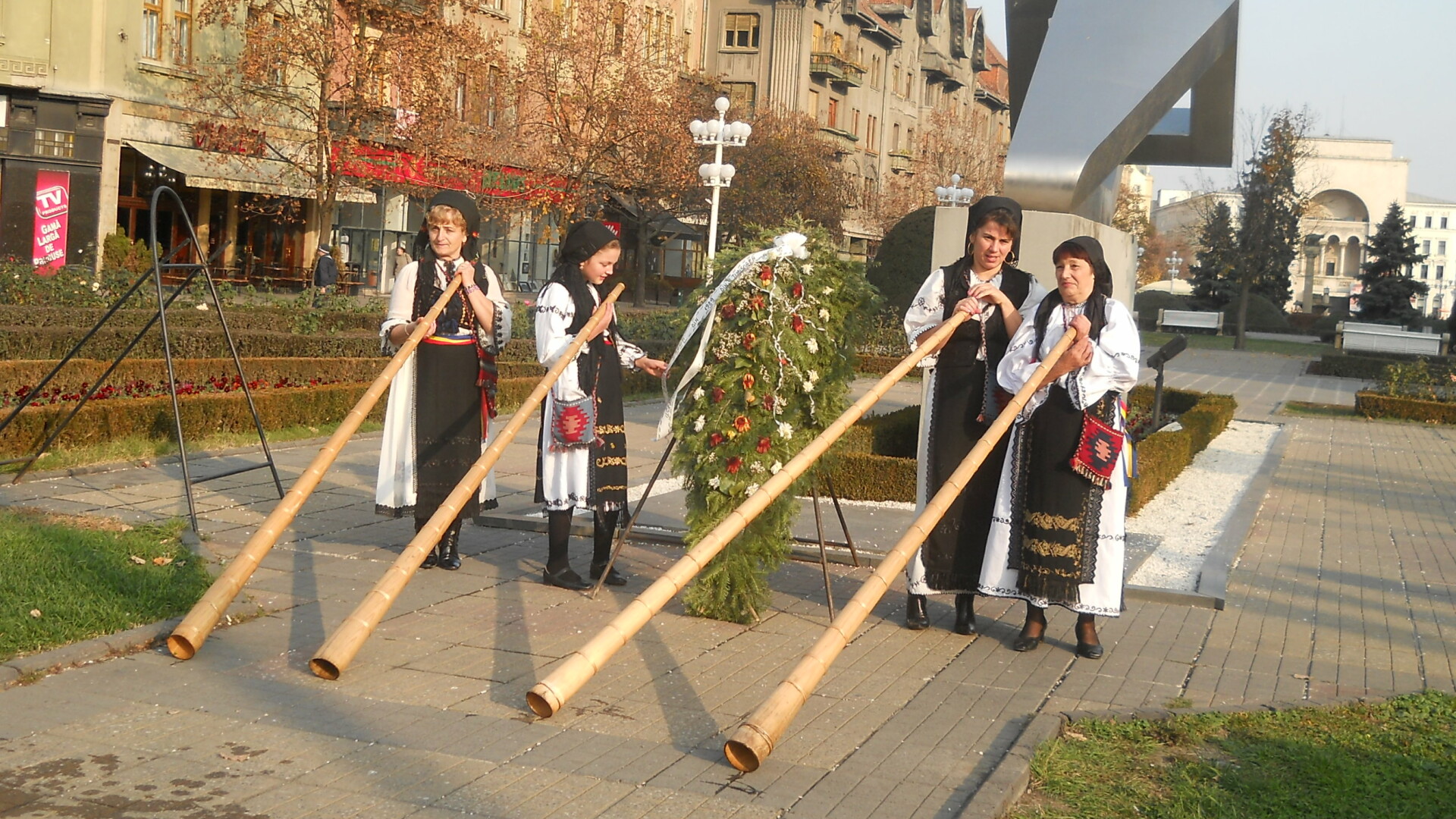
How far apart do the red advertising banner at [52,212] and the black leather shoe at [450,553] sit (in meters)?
23.0

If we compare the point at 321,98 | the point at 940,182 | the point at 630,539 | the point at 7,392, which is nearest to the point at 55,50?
the point at 321,98

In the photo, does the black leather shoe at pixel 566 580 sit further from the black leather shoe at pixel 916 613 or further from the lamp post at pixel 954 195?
the lamp post at pixel 954 195

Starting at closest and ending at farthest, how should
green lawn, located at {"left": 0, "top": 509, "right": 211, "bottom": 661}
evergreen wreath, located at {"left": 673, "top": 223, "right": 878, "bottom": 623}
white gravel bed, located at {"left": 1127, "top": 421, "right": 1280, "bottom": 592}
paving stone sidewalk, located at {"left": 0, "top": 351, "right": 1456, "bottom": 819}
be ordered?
1. paving stone sidewalk, located at {"left": 0, "top": 351, "right": 1456, "bottom": 819}
2. green lawn, located at {"left": 0, "top": 509, "right": 211, "bottom": 661}
3. evergreen wreath, located at {"left": 673, "top": 223, "right": 878, "bottom": 623}
4. white gravel bed, located at {"left": 1127, "top": 421, "right": 1280, "bottom": 592}

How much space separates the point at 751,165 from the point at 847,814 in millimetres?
40695

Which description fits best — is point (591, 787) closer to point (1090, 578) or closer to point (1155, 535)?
point (1090, 578)

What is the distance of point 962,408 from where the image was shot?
6.37 m

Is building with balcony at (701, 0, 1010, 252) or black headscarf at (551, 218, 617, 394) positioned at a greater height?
building with balcony at (701, 0, 1010, 252)

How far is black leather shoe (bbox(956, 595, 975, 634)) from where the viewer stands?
21.1 feet

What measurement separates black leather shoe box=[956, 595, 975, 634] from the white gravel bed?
57.6 inches

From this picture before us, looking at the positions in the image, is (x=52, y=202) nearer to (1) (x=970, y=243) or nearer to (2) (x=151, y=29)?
(2) (x=151, y=29)

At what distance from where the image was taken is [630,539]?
26.7ft

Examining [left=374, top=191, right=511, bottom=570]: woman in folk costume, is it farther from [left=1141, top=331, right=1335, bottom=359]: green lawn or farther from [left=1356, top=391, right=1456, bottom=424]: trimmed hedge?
[left=1141, top=331, right=1335, bottom=359]: green lawn

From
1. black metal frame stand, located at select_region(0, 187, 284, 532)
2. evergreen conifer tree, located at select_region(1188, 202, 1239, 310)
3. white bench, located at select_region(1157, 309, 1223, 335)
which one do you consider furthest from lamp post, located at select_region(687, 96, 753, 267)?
white bench, located at select_region(1157, 309, 1223, 335)

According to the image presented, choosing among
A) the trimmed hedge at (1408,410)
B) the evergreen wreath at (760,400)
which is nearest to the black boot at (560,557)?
the evergreen wreath at (760,400)
